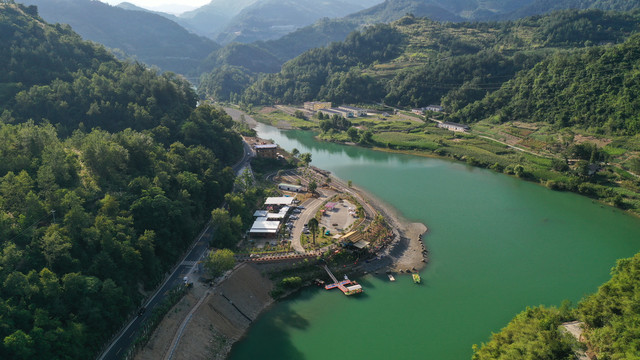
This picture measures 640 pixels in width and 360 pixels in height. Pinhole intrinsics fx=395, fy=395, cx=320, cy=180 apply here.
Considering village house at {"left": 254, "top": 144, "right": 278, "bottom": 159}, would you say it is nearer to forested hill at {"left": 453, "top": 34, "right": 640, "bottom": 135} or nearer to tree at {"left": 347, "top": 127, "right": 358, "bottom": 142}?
tree at {"left": 347, "top": 127, "right": 358, "bottom": 142}

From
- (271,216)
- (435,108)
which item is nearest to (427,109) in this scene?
(435,108)

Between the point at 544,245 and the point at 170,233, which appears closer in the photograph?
the point at 170,233

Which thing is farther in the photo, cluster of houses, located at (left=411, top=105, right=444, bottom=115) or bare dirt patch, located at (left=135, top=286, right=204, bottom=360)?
cluster of houses, located at (left=411, top=105, right=444, bottom=115)

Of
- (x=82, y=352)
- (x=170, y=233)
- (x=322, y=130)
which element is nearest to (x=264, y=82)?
(x=322, y=130)

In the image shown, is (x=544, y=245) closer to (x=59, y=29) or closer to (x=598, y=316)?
(x=598, y=316)

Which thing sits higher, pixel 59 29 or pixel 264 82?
pixel 59 29

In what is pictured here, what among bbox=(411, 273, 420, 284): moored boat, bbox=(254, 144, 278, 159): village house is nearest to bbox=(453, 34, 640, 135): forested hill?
bbox=(254, 144, 278, 159): village house

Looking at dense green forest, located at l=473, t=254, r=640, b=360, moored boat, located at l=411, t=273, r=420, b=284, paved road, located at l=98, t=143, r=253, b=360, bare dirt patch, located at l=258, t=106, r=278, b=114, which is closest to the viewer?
dense green forest, located at l=473, t=254, r=640, b=360
